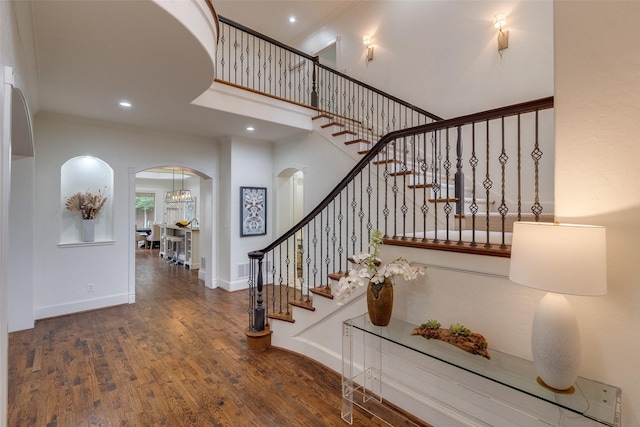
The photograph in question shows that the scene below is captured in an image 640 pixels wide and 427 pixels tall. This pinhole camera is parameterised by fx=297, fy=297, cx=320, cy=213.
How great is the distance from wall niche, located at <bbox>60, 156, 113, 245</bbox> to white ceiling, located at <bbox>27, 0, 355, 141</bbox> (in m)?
0.86

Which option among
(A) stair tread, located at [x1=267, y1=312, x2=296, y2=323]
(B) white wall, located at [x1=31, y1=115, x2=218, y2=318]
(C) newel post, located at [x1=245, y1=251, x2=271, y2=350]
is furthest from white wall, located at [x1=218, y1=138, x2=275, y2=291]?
(A) stair tread, located at [x1=267, y1=312, x2=296, y2=323]

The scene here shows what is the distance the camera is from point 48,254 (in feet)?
14.0

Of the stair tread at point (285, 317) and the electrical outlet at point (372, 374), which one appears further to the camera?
the stair tread at point (285, 317)

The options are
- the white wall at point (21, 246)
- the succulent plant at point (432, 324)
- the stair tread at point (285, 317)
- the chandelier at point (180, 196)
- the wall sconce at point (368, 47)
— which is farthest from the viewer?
the chandelier at point (180, 196)

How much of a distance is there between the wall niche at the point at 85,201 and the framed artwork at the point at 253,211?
6.94ft

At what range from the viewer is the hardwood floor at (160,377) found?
227cm

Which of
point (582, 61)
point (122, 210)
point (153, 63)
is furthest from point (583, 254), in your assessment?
point (122, 210)

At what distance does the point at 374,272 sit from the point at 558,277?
122cm

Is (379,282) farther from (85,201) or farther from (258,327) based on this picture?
(85,201)

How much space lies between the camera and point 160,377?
277 cm

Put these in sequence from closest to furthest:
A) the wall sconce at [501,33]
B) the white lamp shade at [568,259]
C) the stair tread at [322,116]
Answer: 1. the white lamp shade at [568,259]
2. the wall sconce at [501,33]
3. the stair tread at [322,116]

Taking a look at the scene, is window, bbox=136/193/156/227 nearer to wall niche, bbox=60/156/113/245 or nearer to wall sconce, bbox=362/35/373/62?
wall niche, bbox=60/156/113/245

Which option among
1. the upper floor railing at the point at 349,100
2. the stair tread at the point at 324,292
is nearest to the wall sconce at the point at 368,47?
the upper floor railing at the point at 349,100

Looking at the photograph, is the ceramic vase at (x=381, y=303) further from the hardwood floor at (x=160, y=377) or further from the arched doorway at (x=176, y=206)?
the arched doorway at (x=176, y=206)
